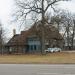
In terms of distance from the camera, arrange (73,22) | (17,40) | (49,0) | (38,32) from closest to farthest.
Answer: (49,0), (38,32), (17,40), (73,22)

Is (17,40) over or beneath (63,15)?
beneath

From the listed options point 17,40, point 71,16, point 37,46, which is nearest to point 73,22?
point 71,16

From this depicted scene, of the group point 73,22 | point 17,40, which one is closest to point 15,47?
point 17,40

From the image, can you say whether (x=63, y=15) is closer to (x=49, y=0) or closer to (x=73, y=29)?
(x=49, y=0)

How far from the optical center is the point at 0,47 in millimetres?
86125

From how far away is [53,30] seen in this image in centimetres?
6662

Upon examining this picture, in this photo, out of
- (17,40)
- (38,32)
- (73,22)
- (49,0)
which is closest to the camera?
(49,0)

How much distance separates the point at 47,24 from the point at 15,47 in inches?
1120

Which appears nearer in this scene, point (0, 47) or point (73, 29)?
point (0, 47)

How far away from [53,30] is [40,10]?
28.3ft

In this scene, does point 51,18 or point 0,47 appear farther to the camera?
point 0,47

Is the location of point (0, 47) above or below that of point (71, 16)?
below

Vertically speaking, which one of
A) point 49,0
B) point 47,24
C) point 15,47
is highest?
point 49,0

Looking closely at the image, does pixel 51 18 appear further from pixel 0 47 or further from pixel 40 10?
pixel 0 47
